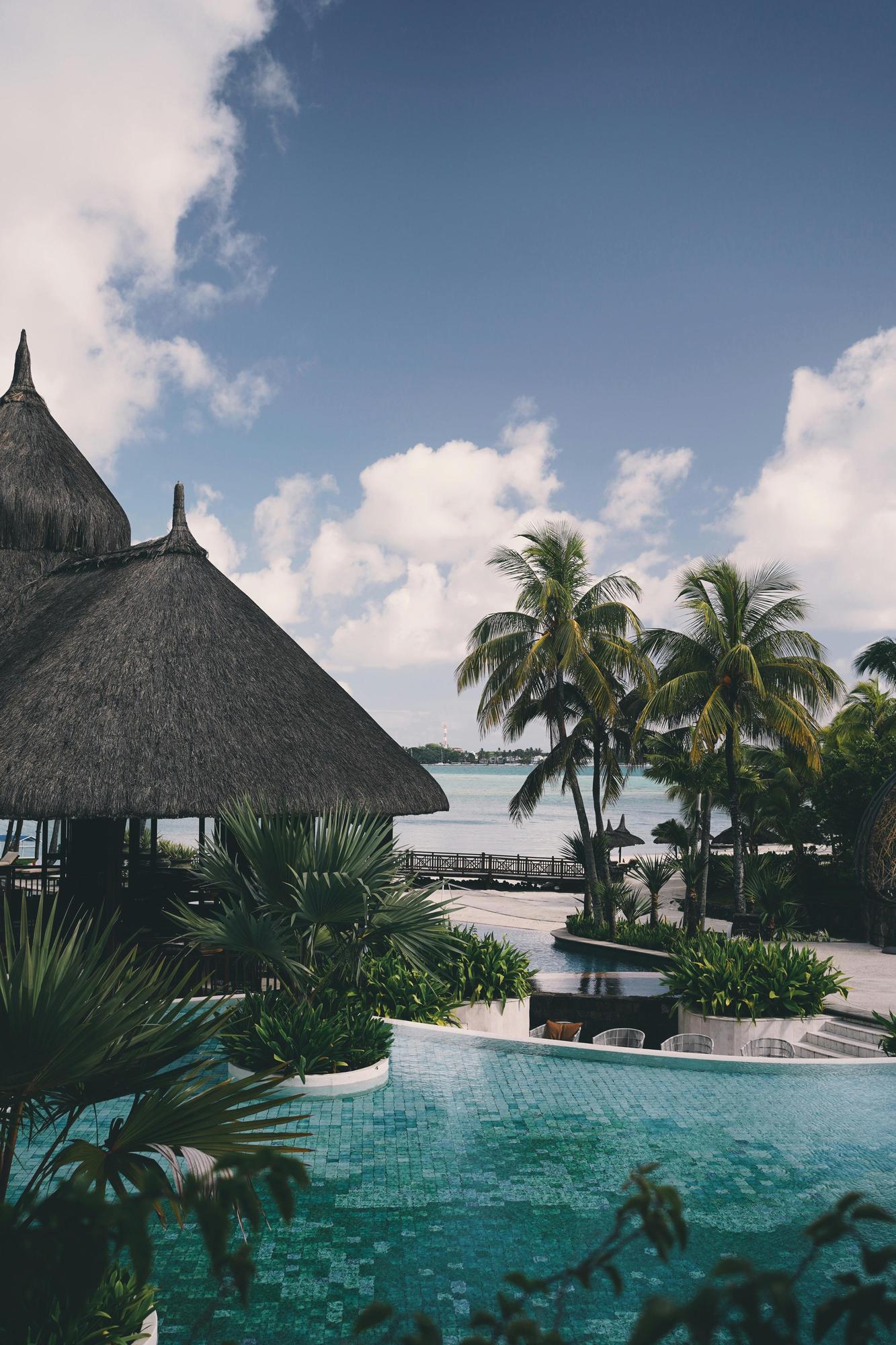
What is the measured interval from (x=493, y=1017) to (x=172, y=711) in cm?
524

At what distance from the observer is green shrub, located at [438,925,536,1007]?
33.0 feet

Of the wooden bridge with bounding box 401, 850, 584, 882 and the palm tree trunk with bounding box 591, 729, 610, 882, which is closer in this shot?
the palm tree trunk with bounding box 591, 729, 610, 882

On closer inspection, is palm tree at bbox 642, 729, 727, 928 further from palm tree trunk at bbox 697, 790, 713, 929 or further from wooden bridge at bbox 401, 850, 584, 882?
wooden bridge at bbox 401, 850, 584, 882

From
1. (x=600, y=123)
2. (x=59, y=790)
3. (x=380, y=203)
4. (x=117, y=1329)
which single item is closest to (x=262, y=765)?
(x=59, y=790)

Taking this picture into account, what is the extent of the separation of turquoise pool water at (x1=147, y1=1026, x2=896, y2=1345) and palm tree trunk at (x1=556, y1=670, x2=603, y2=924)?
13.5 metres

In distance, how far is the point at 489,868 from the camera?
1289 inches

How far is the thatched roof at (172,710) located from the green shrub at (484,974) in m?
2.11

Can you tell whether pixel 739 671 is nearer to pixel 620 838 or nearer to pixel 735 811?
pixel 735 811

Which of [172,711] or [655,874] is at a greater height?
[172,711]

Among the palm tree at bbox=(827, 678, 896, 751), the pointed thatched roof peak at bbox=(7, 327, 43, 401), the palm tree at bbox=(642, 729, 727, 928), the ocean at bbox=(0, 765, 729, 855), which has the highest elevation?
the pointed thatched roof peak at bbox=(7, 327, 43, 401)

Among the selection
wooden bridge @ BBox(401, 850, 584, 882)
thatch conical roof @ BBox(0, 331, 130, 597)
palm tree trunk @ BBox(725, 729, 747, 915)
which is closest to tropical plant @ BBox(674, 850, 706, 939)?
palm tree trunk @ BBox(725, 729, 747, 915)

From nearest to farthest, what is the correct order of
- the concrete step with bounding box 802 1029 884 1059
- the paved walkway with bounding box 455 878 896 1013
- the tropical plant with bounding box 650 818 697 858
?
the concrete step with bounding box 802 1029 884 1059 < the paved walkway with bounding box 455 878 896 1013 < the tropical plant with bounding box 650 818 697 858

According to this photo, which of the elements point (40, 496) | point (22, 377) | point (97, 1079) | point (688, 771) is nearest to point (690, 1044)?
point (97, 1079)

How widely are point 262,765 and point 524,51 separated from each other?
1072 centimetres
